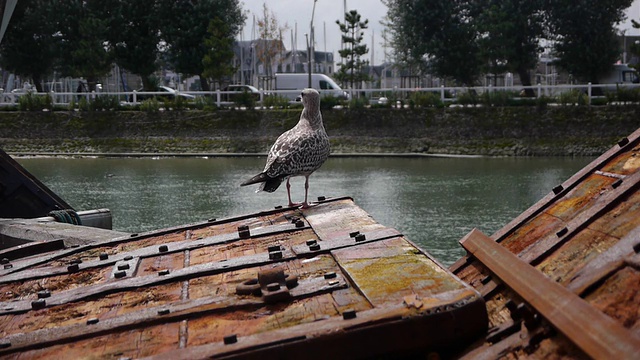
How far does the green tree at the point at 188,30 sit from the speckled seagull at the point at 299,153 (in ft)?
136

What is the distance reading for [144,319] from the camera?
406 centimetres

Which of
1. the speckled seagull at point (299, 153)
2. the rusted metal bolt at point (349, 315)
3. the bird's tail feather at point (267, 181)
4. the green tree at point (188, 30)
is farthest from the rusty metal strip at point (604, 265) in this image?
the green tree at point (188, 30)

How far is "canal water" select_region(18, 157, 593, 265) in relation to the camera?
1744 centimetres

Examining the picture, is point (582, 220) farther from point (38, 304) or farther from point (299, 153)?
point (299, 153)

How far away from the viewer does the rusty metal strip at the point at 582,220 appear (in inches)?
172

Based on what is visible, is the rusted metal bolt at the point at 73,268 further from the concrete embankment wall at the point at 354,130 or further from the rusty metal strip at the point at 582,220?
the concrete embankment wall at the point at 354,130

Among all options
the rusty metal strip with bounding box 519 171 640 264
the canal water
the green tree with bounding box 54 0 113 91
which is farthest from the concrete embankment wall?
the rusty metal strip with bounding box 519 171 640 264

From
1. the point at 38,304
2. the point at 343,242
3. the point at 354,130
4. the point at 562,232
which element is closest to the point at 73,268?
the point at 38,304

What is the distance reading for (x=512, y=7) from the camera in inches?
1811

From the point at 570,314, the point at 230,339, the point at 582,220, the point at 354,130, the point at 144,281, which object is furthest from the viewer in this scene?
the point at 354,130

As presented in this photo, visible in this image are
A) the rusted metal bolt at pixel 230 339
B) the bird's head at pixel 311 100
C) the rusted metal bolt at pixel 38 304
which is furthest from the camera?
the bird's head at pixel 311 100

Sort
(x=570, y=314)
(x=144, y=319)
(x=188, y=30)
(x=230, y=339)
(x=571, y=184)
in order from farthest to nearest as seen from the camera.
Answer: (x=188, y=30) → (x=571, y=184) → (x=144, y=319) → (x=230, y=339) → (x=570, y=314)

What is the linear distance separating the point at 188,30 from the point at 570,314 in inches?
1852

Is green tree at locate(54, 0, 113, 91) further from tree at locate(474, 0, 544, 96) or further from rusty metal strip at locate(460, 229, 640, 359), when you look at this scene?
rusty metal strip at locate(460, 229, 640, 359)
